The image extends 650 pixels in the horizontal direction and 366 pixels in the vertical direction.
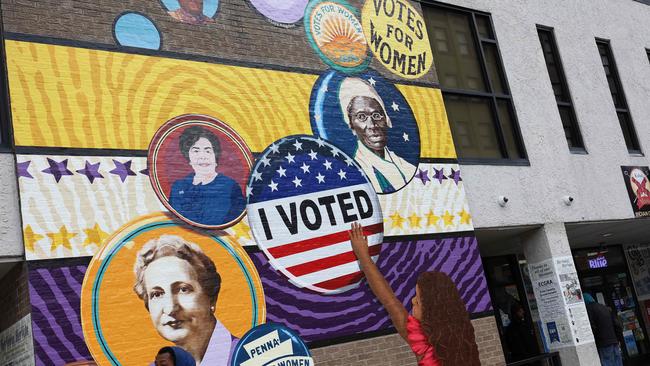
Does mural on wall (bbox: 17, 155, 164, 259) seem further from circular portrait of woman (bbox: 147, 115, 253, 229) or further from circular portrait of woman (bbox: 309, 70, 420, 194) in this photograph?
circular portrait of woman (bbox: 309, 70, 420, 194)

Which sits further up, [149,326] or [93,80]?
[93,80]

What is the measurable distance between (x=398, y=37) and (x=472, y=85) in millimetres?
1829

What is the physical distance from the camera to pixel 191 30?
9.39 m

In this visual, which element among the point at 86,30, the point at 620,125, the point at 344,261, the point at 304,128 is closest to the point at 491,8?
the point at 620,125

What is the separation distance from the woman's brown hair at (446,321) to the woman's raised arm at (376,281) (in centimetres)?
47

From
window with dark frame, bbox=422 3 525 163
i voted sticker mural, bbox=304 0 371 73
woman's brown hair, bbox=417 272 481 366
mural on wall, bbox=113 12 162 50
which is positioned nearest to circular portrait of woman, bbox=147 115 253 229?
mural on wall, bbox=113 12 162 50

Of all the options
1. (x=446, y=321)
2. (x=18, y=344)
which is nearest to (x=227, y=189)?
(x=18, y=344)

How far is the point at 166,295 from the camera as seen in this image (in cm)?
826

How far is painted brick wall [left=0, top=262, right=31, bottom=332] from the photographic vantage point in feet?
24.6

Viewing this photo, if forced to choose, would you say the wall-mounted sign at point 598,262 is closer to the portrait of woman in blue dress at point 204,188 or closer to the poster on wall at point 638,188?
the poster on wall at point 638,188

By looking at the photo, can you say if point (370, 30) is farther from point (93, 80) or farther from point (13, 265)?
point (13, 265)

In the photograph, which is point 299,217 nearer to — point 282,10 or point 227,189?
point 227,189

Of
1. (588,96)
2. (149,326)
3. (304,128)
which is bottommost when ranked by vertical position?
(149,326)

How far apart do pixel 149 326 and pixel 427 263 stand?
4.41 meters
